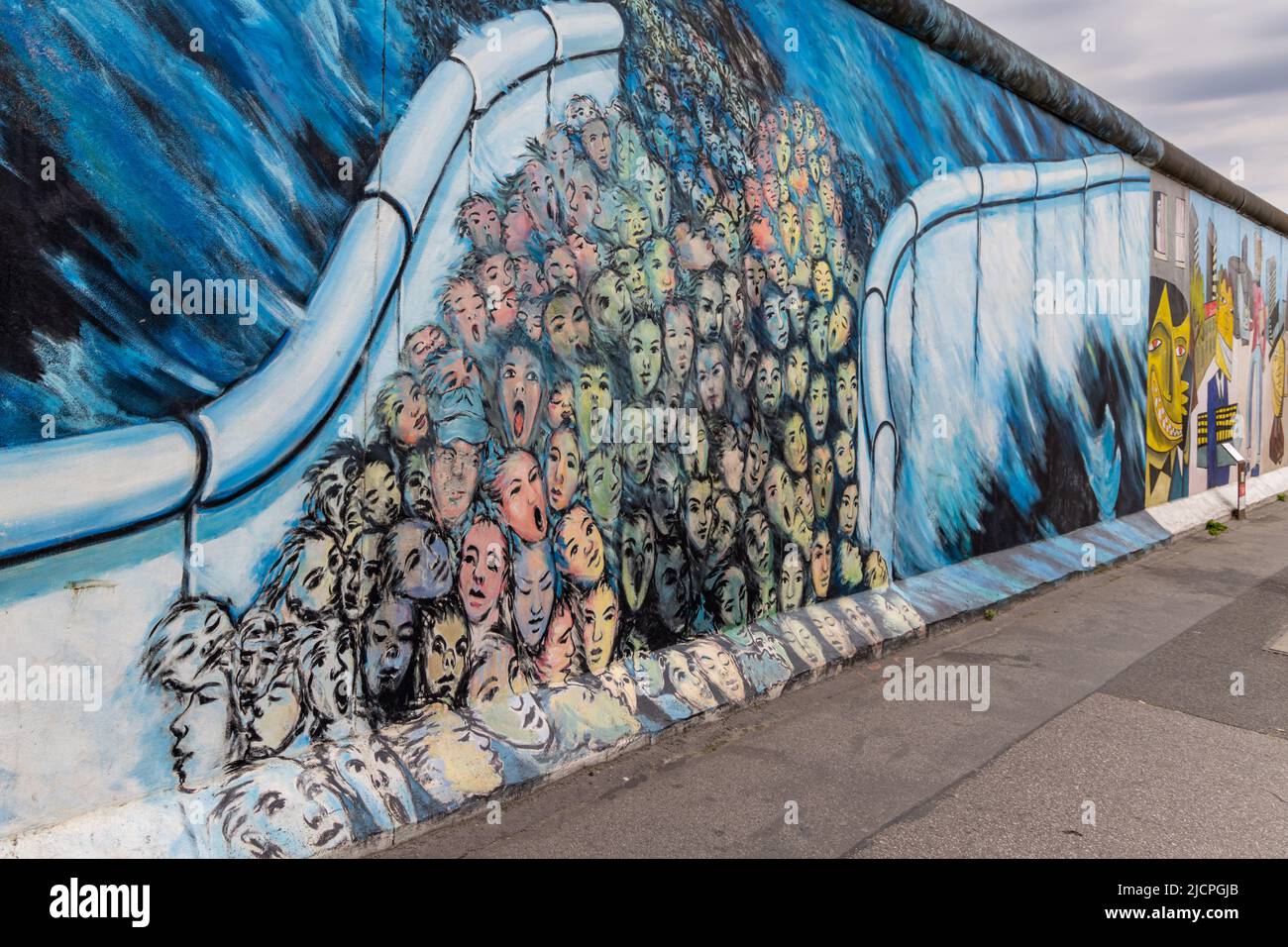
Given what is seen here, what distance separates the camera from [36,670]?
108 inches

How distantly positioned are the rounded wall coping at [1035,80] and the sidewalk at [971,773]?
4564 millimetres

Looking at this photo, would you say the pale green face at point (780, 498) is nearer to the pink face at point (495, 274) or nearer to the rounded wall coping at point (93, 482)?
the pink face at point (495, 274)

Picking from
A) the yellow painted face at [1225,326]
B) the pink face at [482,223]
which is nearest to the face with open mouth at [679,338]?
the pink face at [482,223]

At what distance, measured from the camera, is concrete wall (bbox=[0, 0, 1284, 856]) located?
2.98 meters

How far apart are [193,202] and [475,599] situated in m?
1.82

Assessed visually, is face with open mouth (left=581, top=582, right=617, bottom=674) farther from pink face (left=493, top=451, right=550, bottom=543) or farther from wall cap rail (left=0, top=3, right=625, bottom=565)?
wall cap rail (left=0, top=3, right=625, bottom=565)

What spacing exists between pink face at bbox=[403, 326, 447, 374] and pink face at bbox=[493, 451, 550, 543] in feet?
1.89

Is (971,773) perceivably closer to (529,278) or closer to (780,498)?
(780,498)

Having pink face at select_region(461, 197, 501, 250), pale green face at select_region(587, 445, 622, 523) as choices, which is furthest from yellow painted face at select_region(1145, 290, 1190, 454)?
pink face at select_region(461, 197, 501, 250)

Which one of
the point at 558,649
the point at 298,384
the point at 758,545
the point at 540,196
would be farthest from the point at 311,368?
the point at 758,545

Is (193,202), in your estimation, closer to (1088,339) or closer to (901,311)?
(901,311)

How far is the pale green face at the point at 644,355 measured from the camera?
470 centimetres

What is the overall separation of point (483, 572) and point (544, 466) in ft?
1.86
